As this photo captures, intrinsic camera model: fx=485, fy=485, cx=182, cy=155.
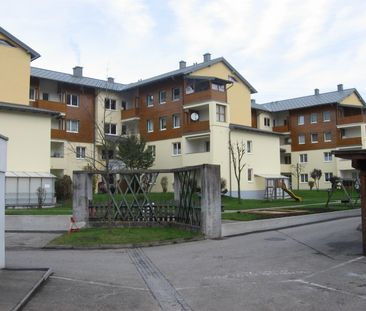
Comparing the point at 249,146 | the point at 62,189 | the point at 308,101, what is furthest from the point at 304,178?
the point at 62,189

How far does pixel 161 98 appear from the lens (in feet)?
165

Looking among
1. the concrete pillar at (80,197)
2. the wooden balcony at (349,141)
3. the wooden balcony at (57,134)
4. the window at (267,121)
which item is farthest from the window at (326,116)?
the concrete pillar at (80,197)

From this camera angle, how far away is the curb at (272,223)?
60.3 ft

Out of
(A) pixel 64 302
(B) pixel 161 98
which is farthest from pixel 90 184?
(B) pixel 161 98

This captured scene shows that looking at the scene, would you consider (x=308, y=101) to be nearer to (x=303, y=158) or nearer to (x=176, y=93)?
(x=303, y=158)

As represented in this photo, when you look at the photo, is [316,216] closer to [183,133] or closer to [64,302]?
[64,302]

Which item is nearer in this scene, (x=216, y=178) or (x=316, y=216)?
(x=216, y=178)

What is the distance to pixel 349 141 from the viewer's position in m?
59.1

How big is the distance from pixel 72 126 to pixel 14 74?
1216cm

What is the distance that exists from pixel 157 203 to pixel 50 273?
9.71m

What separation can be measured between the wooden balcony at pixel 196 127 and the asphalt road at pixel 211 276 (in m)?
28.6

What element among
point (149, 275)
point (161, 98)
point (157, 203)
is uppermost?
point (161, 98)

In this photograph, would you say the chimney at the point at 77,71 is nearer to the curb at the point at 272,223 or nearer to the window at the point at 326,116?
the window at the point at 326,116

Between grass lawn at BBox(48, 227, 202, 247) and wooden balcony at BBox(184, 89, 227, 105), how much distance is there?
90.5ft
